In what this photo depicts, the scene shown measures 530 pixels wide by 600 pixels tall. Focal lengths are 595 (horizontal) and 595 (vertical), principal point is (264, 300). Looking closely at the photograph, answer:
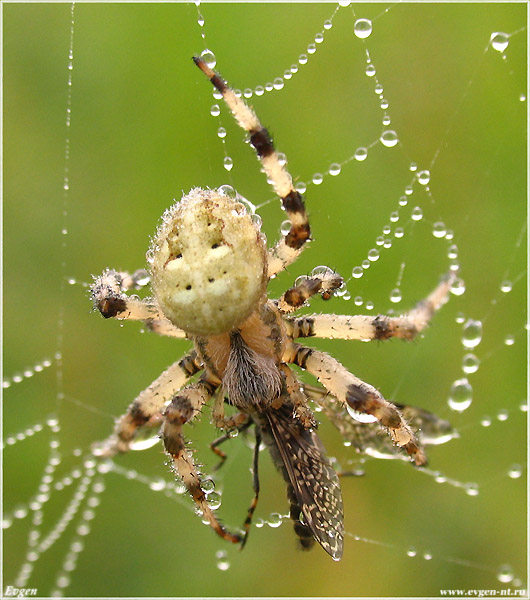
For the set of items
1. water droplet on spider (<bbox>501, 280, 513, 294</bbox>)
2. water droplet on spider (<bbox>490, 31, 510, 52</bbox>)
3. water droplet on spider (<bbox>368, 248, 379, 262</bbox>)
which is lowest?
water droplet on spider (<bbox>368, 248, 379, 262</bbox>)

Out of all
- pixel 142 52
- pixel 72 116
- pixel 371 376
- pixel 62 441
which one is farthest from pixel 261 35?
pixel 62 441

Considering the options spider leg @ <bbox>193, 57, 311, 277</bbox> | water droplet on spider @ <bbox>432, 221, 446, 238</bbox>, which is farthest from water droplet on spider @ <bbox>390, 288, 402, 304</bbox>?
spider leg @ <bbox>193, 57, 311, 277</bbox>

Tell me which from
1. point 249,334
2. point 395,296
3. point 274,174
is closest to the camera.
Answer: point 274,174

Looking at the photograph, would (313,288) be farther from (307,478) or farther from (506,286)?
(506,286)

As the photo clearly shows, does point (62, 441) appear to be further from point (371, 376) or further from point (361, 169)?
point (361, 169)

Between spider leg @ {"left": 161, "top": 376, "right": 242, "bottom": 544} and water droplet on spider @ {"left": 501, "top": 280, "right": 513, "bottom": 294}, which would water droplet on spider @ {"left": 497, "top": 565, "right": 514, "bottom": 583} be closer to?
water droplet on spider @ {"left": 501, "top": 280, "right": 513, "bottom": 294}

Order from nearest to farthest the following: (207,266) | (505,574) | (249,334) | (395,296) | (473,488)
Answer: (207,266) < (249,334) < (395,296) < (505,574) < (473,488)

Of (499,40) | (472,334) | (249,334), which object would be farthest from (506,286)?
(249,334)
